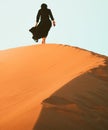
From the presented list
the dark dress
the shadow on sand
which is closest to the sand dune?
the shadow on sand

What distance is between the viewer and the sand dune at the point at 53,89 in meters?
6.32

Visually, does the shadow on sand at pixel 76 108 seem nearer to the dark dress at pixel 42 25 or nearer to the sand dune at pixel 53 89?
the sand dune at pixel 53 89

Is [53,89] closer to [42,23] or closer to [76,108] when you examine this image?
[76,108]

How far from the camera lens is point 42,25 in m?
14.5

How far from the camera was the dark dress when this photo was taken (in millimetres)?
14452

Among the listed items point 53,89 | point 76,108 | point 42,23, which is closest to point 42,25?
point 42,23

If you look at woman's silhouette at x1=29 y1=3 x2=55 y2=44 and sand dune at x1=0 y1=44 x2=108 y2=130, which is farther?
woman's silhouette at x1=29 y1=3 x2=55 y2=44

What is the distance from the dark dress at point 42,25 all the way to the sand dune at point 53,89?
0.59 meters

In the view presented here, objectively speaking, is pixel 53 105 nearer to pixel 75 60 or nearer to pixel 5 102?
pixel 5 102

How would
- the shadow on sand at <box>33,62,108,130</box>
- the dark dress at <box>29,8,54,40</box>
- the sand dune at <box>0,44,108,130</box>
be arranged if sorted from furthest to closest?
1. the dark dress at <box>29,8,54,40</box>
2. the sand dune at <box>0,44,108,130</box>
3. the shadow on sand at <box>33,62,108,130</box>

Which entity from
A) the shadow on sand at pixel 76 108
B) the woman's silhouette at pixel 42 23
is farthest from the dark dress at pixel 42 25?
the shadow on sand at pixel 76 108

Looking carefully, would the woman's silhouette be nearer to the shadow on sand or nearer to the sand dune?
the sand dune

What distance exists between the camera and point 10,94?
29.6 ft

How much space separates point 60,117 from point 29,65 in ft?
18.3
